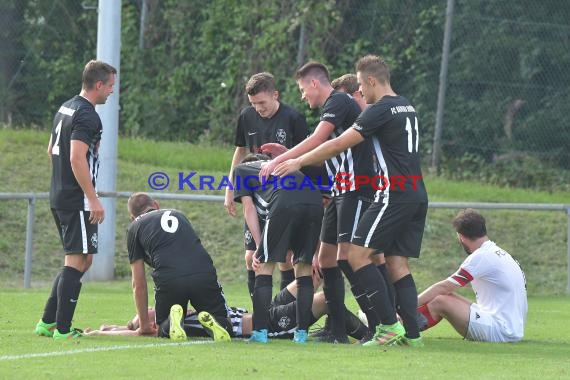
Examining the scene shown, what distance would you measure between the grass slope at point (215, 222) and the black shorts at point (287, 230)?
257 inches

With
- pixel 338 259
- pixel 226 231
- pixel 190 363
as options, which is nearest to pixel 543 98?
pixel 226 231

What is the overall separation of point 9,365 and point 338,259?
286 cm

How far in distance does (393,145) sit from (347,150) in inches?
21.7

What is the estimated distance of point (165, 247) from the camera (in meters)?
9.41

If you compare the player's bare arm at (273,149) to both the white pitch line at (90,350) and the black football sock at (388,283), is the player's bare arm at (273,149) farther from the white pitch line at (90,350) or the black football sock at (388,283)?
the white pitch line at (90,350)

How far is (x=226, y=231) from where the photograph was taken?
17.4 meters

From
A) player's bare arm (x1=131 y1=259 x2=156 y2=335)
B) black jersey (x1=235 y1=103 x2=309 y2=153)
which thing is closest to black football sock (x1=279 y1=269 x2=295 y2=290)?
black jersey (x1=235 y1=103 x2=309 y2=153)

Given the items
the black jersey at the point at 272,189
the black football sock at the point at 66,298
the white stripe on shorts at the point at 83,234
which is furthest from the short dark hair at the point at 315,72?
the black football sock at the point at 66,298

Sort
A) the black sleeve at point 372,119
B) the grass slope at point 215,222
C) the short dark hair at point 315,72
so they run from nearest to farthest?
the black sleeve at point 372,119 → the short dark hair at point 315,72 → the grass slope at point 215,222

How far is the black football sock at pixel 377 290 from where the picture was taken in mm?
8984

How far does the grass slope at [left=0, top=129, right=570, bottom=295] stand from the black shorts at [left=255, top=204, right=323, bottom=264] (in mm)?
6518

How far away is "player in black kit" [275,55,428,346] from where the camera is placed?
8.95 metres
